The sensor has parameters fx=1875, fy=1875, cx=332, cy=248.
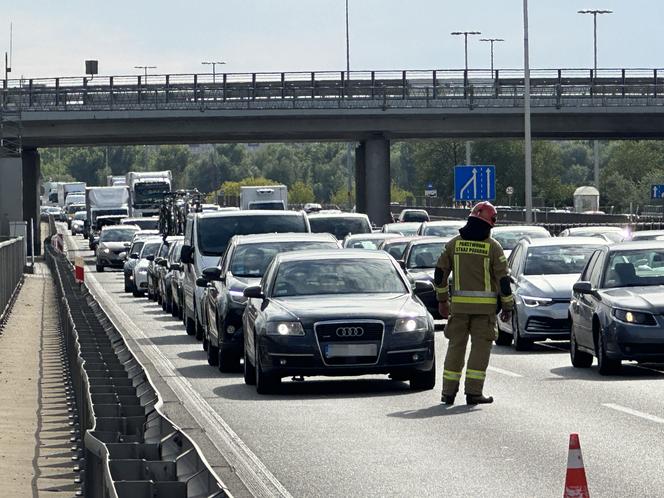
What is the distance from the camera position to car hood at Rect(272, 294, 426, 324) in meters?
17.7

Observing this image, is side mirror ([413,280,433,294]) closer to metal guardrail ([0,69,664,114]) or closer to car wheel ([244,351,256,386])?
car wheel ([244,351,256,386])

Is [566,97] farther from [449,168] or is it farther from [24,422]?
[449,168]

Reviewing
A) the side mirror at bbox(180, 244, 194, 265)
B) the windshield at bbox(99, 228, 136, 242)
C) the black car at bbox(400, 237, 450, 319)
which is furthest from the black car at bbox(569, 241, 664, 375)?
the windshield at bbox(99, 228, 136, 242)

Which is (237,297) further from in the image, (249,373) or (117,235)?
(117,235)

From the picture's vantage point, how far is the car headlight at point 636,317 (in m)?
19.2

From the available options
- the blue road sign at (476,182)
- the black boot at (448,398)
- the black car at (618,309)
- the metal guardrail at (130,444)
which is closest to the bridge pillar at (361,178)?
the blue road sign at (476,182)

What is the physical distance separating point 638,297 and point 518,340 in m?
4.89

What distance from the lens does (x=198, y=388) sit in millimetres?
19375

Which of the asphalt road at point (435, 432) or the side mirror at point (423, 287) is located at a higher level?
the side mirror at point (423, 287)

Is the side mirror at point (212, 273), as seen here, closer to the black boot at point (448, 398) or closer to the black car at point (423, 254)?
the black boot at point (448, 398)

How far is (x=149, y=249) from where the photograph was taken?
50.3 metres

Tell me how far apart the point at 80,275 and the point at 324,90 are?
94.5 feet

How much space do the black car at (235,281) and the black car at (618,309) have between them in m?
3.53

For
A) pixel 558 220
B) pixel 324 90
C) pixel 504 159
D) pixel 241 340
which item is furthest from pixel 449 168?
pixel 241 340
